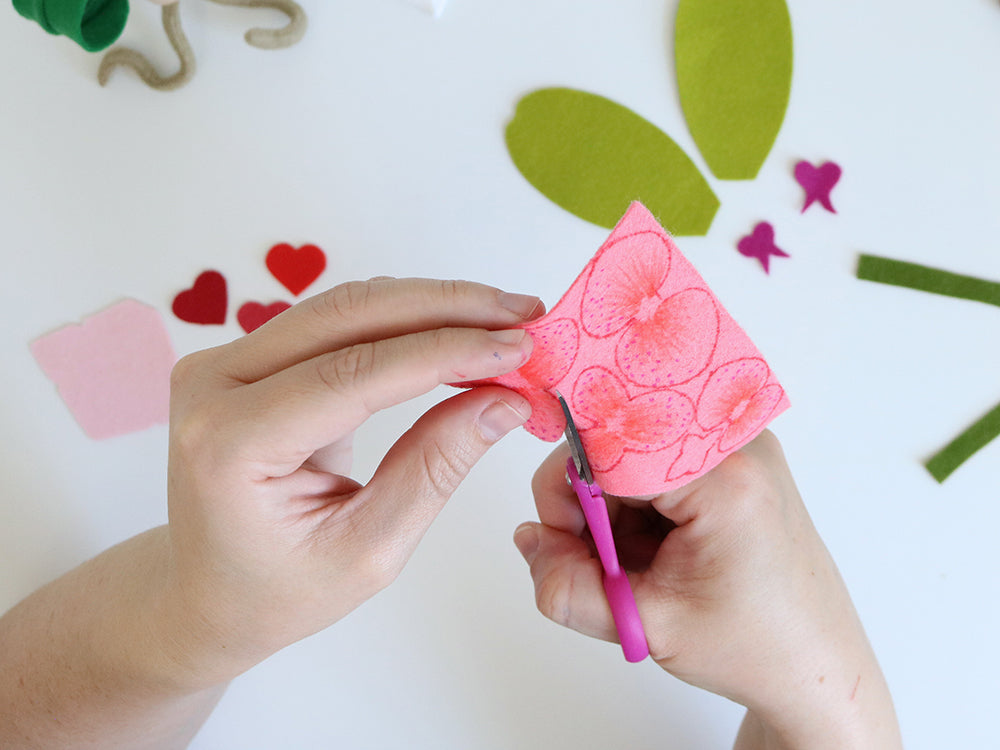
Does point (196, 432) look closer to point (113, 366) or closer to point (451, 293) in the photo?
point (451, 293)

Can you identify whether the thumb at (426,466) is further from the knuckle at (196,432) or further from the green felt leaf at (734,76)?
the green felt leaf at (734,76)

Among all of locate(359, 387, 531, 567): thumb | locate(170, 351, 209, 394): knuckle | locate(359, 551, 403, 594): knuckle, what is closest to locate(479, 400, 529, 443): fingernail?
locate(359, 387, 531, 567): thumb

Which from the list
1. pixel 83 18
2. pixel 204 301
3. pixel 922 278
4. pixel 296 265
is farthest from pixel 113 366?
pixel 922 278

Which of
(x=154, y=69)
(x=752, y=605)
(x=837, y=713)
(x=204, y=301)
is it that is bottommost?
(x=837, y=713)

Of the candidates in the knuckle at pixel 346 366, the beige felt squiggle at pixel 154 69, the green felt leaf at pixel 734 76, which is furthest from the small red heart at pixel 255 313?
the green felt leaf at pixel 734 76

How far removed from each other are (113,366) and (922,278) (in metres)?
0.94

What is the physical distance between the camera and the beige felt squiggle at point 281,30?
2.96 ft

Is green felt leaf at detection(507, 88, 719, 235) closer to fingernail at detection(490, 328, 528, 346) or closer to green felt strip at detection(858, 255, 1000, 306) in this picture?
green felt strip at detection(858, 255, 1000, 306)

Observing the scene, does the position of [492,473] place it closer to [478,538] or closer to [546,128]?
[478,538]

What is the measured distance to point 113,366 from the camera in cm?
94

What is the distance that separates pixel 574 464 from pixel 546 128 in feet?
1.44

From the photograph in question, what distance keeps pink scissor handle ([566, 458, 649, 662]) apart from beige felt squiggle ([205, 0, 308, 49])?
609 mm

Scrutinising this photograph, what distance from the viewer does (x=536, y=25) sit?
2.97 ft

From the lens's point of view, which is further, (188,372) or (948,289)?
(948,289)
